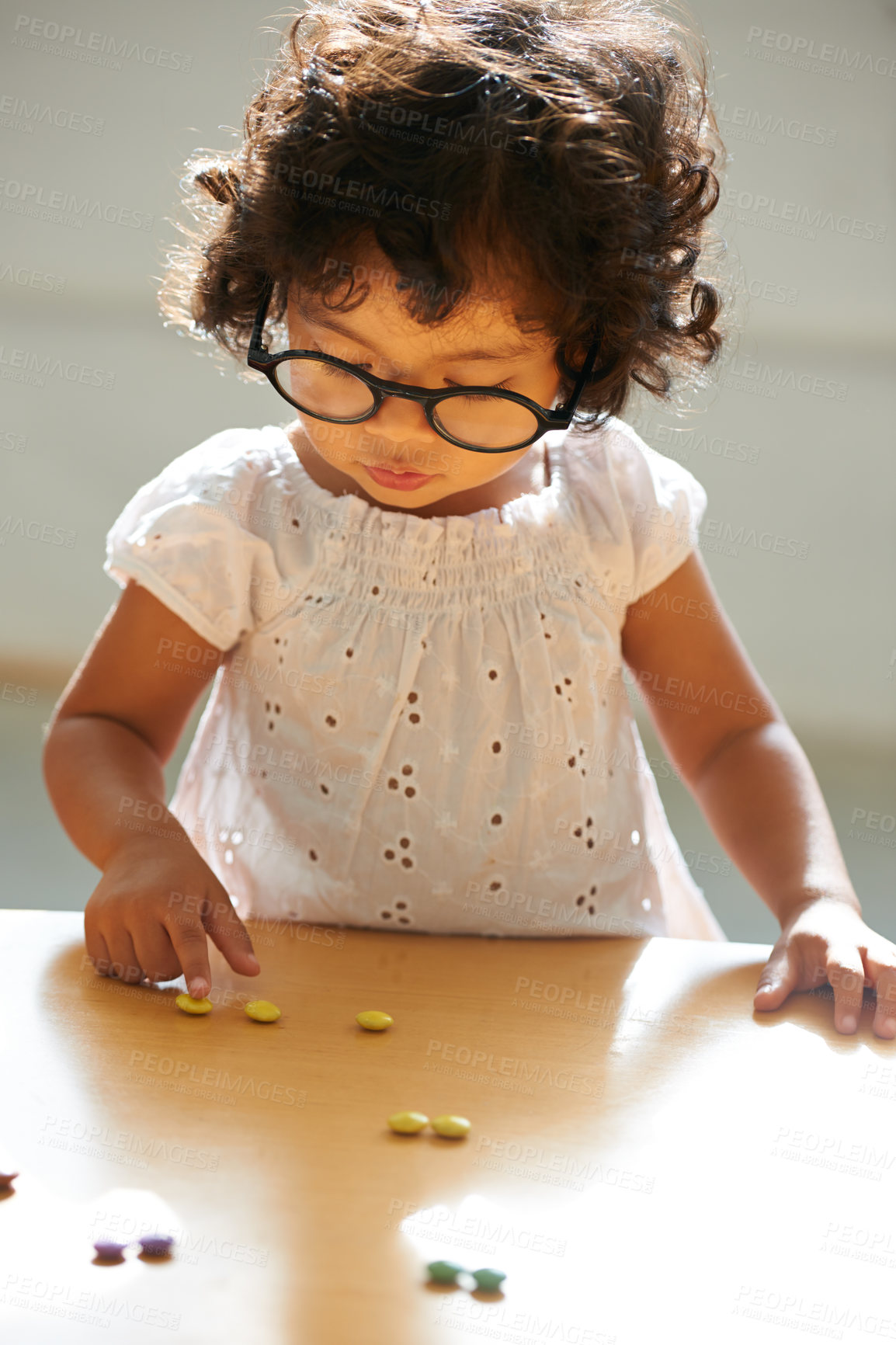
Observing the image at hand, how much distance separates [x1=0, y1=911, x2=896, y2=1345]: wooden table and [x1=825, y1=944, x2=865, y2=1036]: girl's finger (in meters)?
0.01

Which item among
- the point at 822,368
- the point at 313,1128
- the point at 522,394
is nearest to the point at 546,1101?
the point at 313,1128

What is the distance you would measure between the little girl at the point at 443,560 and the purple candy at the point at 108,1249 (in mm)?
209

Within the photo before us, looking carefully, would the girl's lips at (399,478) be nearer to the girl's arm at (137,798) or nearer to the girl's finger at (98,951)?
the girl's arm at (137,798)

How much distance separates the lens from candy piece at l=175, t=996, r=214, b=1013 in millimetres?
626

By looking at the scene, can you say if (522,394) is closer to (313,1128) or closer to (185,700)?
(185,700)

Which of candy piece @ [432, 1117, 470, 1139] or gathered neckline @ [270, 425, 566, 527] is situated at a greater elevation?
gathered neckline @ [270, 425, 566, 527]

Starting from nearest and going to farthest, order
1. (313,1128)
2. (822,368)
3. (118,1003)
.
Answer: (313,1128), (118,1003), (822,368)

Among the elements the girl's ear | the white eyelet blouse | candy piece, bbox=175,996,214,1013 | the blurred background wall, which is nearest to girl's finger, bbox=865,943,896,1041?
the white eyelet blouse

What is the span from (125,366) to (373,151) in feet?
5.69

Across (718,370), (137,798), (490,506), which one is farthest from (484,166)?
(718,370)

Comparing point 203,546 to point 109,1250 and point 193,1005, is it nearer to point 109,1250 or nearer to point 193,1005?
point 193,1005

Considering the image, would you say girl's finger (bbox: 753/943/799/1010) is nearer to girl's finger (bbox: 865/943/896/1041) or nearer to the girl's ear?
girl's finger (bbox: 865/943/896/1041)

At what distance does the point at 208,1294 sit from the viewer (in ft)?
1.37

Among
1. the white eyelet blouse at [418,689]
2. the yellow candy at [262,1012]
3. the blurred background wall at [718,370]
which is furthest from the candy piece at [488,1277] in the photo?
the blurred background wall at [718,370]
